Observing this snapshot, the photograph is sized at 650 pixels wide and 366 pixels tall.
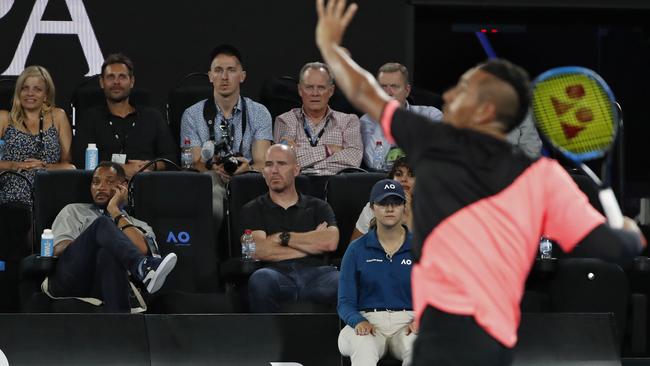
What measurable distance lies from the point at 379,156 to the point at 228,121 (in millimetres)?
1137

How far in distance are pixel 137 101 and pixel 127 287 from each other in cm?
237

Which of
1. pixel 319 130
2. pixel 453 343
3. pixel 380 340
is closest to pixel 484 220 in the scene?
pixel 453 343

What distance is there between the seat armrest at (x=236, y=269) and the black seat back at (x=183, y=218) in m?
0.23

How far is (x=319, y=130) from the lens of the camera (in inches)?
354

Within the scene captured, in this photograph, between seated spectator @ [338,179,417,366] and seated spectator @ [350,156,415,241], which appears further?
seated spectator @ [350,156,415,241]

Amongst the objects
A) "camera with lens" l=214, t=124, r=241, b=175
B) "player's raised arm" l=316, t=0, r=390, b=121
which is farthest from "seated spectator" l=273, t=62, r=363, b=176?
"player's raised arm" l=316, t=0, r=390, b=121

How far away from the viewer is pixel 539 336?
7.19 meters

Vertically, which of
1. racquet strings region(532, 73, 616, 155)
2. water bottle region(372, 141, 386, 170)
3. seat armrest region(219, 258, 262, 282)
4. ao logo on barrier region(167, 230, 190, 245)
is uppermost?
racquet strings region(532, 73, 616, 155)

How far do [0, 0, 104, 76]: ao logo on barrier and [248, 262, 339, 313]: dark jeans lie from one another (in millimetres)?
3299

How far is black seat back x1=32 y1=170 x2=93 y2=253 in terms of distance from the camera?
7898 millimetres

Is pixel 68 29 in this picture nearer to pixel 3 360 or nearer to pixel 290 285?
pixel 290 285

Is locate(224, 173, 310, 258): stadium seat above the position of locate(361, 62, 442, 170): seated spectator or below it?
below

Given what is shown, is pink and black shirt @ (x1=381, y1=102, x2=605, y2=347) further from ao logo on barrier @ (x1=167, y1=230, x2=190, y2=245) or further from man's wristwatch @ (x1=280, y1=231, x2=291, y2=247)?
ao logo on barrier @ (x1=167, y1=230, x2=190, y2=245)

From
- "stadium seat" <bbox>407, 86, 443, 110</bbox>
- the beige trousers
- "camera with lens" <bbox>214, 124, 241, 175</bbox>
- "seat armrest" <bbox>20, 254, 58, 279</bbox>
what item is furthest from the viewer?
"stadium seat" <bbox>407, 86, 443, 110</bbox>
